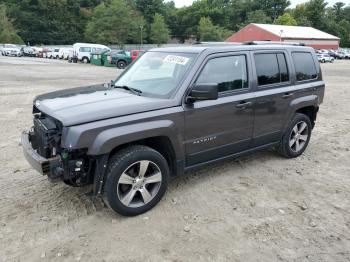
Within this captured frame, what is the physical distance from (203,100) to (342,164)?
2833 millimetres

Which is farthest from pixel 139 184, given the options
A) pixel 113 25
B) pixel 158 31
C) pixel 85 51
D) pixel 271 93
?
pixel 158 31

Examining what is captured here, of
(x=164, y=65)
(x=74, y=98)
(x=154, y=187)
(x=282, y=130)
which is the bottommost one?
(x=154, y=187)

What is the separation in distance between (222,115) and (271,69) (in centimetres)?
123

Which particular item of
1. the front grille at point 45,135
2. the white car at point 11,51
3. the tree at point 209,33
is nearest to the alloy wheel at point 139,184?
the front grille at point 45,135

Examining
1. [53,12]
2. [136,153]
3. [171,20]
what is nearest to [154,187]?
[136,153]

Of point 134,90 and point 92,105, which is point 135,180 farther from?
point 134,90

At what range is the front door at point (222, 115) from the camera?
420 cm

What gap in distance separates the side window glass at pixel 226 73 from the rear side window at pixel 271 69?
0.93 ft

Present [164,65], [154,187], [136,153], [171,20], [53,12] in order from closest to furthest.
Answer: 1. [136,153]
2. [154,187]
3. [164,65]
4. [53,12]
5. [171,20]

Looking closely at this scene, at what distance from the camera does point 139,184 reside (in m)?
3.88

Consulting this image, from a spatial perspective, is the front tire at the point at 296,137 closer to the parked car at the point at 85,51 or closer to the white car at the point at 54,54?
the parked car at the point at 85,51

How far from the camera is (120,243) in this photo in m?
3.44

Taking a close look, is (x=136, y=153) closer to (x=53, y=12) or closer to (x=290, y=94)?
(x=290, y=94)

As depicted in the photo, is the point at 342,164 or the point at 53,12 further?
the point at 53,12
